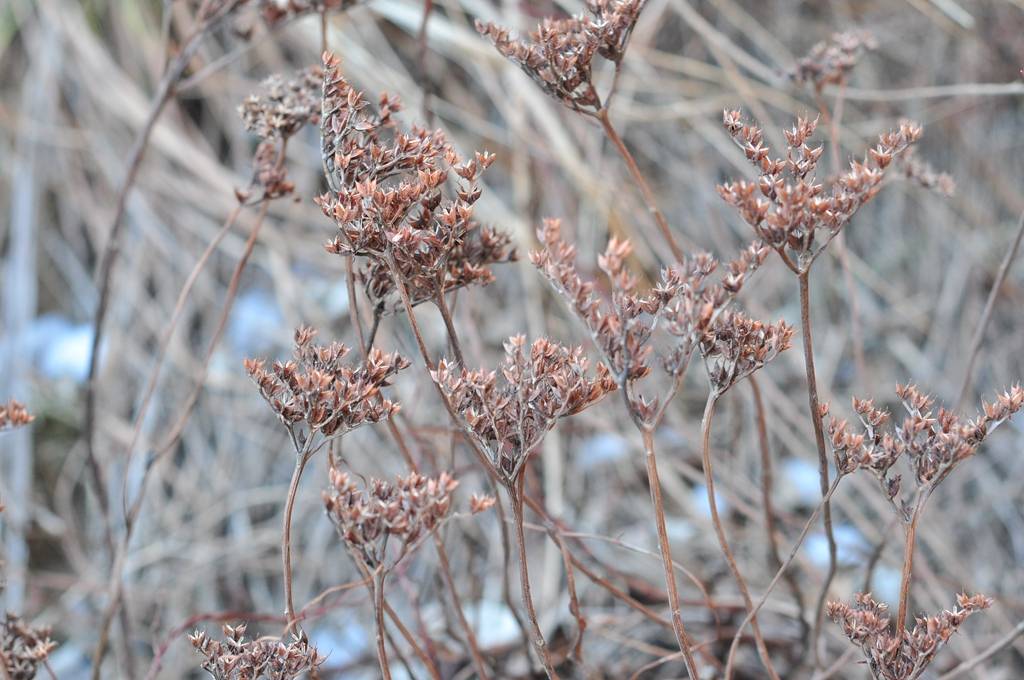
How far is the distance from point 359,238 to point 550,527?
423mm

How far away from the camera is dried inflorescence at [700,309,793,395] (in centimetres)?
88

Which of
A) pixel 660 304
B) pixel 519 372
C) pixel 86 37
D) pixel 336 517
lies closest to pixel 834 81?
pixel 660 304

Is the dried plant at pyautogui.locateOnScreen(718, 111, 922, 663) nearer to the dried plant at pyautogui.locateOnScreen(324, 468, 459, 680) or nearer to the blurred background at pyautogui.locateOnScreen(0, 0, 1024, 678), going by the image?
the dried plant at pyautogui.locateOnScreen(324, 468, 459, 680)

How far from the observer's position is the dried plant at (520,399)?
844 mm

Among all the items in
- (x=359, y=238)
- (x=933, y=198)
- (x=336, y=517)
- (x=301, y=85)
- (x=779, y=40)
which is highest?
(x=779, y=40)

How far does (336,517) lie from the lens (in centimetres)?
83

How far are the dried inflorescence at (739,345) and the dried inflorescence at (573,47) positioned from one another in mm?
297

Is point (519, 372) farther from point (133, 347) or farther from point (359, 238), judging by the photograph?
point (133, 347)

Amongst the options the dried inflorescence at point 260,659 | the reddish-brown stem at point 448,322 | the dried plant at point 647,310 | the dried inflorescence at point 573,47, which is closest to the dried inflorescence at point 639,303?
the dried plant at point 647,310

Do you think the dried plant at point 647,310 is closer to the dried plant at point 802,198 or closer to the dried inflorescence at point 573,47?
the dried plant at point 802,198

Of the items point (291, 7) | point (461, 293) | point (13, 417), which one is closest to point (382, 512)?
point (13, 417)

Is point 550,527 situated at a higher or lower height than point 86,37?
lower

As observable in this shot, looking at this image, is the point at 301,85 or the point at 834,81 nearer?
the point at 301,85

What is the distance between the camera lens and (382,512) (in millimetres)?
821
